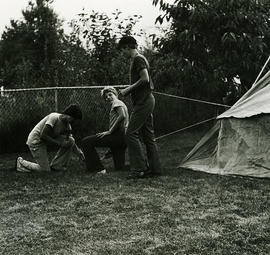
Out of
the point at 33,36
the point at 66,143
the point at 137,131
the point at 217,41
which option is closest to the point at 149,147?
the point at 137,131

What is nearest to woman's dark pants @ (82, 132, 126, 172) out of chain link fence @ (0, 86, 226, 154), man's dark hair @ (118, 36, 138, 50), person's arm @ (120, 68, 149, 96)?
person's arm @ (120, 68, 149, 96)

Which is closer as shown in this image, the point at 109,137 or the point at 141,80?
the point at 141,80

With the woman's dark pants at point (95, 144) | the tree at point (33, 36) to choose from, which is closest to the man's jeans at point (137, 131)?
the woman's dark pants at point (95, 144)

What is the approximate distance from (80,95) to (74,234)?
21.3 ft

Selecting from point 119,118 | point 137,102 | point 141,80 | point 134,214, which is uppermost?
point 141,80

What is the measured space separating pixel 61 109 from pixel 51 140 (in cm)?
306

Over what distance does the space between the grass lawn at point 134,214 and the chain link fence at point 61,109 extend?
3.03 meters

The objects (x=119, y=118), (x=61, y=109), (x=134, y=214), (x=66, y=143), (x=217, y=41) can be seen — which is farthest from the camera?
(x=61, y=109)

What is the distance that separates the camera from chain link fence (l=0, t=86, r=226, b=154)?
30.6 ft

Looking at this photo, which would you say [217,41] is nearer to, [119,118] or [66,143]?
[119,118]

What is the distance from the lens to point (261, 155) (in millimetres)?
5836

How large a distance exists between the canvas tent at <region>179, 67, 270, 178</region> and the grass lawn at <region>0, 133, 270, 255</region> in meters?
0.25

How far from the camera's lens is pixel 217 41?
30.7 feet

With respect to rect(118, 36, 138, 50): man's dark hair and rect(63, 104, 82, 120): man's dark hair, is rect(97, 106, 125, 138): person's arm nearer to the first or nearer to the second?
rect(63, 104, 82, 120): man's dark hair
